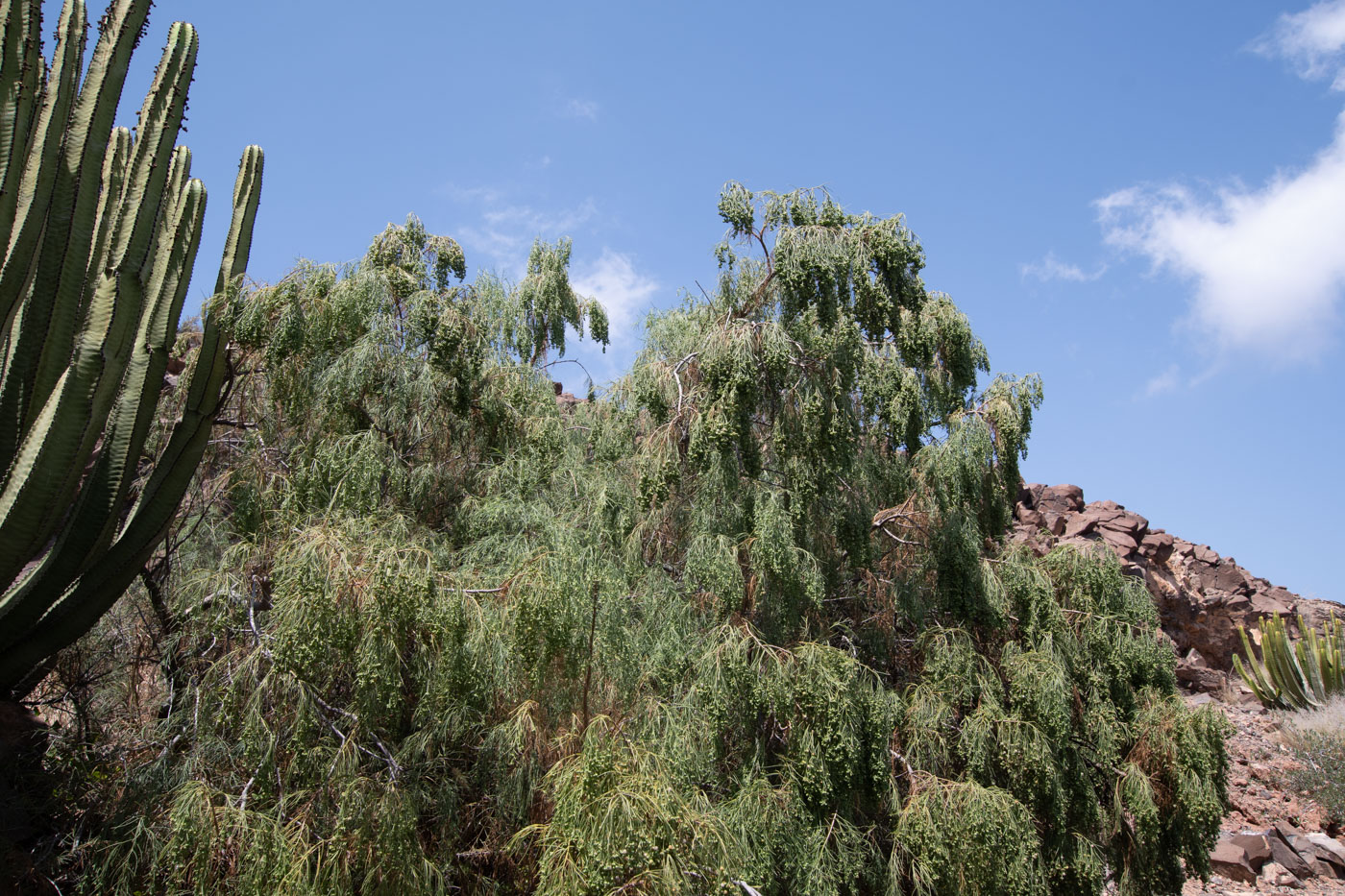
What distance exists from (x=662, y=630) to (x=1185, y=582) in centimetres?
1913

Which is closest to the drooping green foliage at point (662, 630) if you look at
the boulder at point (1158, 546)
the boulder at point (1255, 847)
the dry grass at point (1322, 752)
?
the boulder at point (1255, 847)

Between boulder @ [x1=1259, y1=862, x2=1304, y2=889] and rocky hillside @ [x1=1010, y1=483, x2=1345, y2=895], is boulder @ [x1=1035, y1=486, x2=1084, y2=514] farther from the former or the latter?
boulder @ [x1=1259, y1=862, x2=1304, y2=889]

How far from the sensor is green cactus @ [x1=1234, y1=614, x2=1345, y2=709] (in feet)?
67.6

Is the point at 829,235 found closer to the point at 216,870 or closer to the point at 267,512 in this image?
the point at 267,512

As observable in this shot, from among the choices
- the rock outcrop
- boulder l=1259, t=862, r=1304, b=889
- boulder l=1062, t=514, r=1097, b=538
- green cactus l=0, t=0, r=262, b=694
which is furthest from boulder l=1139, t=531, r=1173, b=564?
green cactus l=0, t=0, r=262, b=694

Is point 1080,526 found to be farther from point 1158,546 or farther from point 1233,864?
point 1233,864

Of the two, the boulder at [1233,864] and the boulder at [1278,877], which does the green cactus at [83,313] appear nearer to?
the boulder at [1233,864]

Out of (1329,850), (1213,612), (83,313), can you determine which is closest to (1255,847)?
(1329,850)

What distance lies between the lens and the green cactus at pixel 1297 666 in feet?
67.6

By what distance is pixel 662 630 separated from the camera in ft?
28.1

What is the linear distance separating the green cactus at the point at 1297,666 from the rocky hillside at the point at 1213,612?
18.8 inches

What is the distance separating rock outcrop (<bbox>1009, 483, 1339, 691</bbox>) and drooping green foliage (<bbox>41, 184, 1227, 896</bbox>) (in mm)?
11552

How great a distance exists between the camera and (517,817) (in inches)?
287

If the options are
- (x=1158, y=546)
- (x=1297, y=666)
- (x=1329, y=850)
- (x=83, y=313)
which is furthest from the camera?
(x=1158, y=546)
